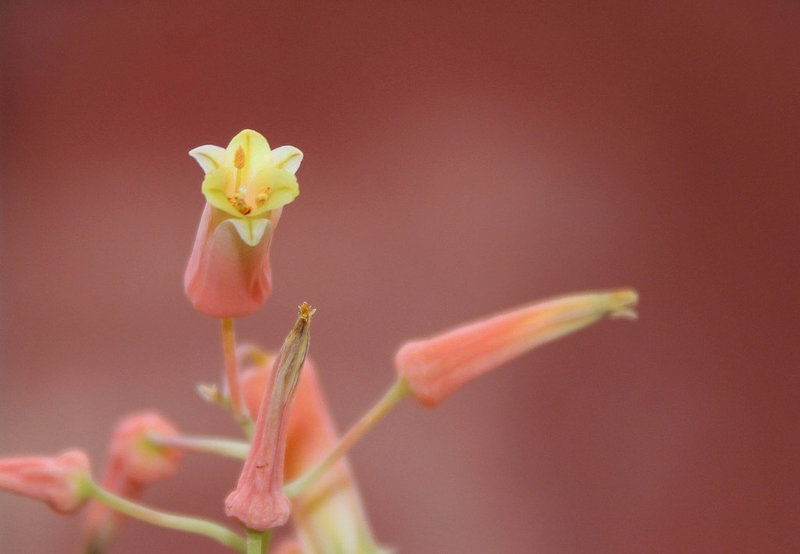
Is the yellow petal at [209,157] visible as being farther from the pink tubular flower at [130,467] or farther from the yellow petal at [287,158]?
the pink tubular flower at [130,467]

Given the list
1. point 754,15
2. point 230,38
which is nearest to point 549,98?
point 754,15

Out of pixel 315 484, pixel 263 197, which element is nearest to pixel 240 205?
pixel 263 197

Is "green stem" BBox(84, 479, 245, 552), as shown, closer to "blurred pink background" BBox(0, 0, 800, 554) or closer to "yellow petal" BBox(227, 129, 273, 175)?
"yellow petal" BBox(227, 129, 273, 175)

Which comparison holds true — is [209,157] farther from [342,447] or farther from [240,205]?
[342,447]

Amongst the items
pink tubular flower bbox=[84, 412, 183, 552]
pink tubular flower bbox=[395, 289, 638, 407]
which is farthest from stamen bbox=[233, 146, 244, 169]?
pink tubular flower bbox=[84, 412, 183, 552]

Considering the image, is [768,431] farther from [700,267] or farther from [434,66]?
[434,66]

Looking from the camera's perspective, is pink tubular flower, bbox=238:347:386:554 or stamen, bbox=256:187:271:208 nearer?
stamen, bbox=256:187:271:208
